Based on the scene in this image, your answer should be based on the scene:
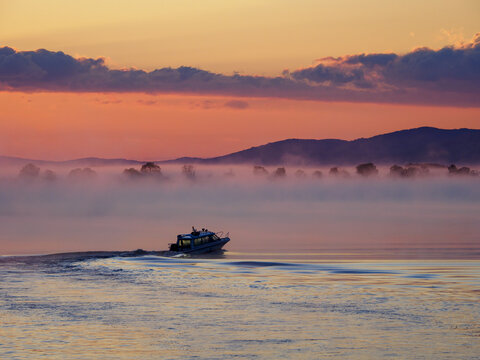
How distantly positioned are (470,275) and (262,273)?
56.5 ft

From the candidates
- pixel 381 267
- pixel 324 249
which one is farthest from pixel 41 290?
pixel 324 249

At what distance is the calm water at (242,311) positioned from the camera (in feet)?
136

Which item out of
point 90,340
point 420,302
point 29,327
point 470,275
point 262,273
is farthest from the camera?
point 262,273

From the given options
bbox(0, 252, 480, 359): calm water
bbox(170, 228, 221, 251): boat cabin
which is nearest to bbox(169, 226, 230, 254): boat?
bbox(170, 228, 221, 251): boat cabin

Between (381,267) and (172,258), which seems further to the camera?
(172,258)

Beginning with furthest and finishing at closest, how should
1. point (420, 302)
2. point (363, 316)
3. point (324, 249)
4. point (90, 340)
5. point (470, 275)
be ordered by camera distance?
point (324, 249), point (470, 275), point (420, 302), point (363, 316), point (90, 340)

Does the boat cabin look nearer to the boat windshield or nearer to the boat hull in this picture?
the boat windshield

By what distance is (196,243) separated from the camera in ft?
348

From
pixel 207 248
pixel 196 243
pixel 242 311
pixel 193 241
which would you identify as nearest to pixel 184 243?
pixel 193 241

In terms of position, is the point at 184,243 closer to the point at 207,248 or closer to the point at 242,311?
the point at 207,248

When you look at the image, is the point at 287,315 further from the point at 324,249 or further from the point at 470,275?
the point at 324,249

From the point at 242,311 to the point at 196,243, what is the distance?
53773 mm

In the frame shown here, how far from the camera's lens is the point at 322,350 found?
40875mm

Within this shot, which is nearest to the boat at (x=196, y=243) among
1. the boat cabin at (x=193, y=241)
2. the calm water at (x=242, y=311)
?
the boat cabin at (x=193, y=241)
